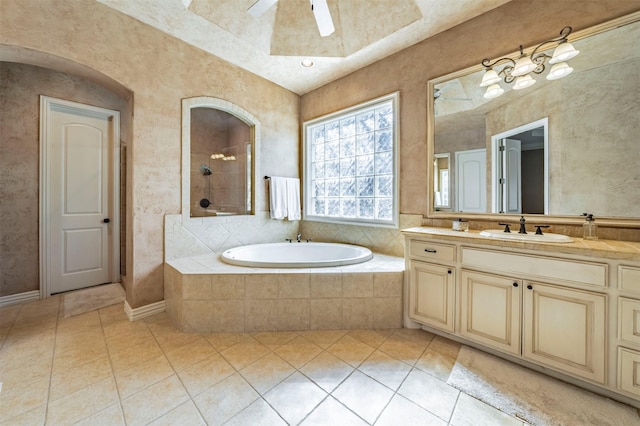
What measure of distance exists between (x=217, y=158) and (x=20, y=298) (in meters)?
2.49

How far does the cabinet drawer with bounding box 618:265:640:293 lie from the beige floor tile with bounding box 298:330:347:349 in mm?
1692

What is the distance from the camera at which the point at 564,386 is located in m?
1.50

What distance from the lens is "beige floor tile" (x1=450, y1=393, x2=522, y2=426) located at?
1249 millimetres

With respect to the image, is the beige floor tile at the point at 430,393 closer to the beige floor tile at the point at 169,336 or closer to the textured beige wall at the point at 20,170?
the beige floor tile at the point at 169,336

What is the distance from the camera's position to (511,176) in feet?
6.75

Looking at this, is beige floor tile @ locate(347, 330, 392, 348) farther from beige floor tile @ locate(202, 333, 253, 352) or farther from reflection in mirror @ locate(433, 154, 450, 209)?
reflection in mirror @ locate(433, 154, 450, 209)

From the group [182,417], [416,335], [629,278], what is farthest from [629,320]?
[182,417]

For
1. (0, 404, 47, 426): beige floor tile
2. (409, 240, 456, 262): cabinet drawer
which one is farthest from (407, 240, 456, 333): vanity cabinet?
(0, 404, 47, 426): beige floor tile

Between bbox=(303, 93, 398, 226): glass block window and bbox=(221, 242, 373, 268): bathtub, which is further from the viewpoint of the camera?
bbox=(303, 93, 398, 226): glass block window

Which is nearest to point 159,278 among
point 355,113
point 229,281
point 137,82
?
point 229,281

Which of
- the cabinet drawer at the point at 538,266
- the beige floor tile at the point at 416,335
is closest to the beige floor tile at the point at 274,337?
the beige floor tile at the point at 416,335

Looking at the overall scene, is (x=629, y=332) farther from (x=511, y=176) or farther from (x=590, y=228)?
(x=511, y=176)

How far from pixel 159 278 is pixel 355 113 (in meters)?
2.80

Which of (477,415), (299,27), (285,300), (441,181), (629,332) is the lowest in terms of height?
(477,415)
